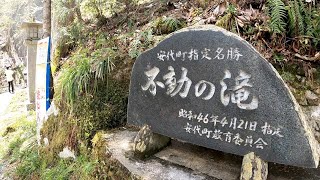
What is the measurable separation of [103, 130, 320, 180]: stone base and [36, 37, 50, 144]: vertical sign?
2775 mm

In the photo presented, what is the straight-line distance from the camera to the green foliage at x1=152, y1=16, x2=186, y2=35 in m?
4.67

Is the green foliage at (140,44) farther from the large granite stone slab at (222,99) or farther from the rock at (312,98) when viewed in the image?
the rock at (312,98)

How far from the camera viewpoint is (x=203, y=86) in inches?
104

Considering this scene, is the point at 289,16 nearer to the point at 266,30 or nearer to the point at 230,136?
the point at 266,30

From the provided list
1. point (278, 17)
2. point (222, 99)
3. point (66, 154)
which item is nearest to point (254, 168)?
point (222, 99)

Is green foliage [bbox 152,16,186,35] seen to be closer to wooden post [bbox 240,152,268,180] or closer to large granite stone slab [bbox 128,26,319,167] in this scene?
large granite stone slab [bbox 128,26,319,167]

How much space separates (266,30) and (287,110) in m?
1.65

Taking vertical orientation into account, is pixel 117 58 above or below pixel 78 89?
above

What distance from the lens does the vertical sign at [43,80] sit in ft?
19.0

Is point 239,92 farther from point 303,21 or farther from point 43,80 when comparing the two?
point 43,80

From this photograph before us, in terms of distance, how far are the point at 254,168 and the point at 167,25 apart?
2.99m

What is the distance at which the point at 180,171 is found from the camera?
2.89m

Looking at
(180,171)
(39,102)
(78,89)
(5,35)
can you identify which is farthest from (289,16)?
(5,35)

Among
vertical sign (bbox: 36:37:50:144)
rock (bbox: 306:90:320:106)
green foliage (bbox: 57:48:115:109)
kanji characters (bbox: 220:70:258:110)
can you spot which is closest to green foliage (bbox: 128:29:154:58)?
green foliage (bbox: 57:48:115:109)
